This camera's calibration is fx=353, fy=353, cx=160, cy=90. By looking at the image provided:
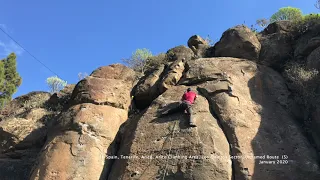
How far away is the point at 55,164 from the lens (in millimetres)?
10742

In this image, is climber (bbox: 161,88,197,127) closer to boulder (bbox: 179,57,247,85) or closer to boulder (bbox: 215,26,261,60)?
boulder (bbox: 179,57,247,85)

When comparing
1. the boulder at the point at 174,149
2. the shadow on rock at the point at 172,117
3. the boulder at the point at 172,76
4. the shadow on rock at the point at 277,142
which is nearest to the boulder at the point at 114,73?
the boulder at the point at 172,76

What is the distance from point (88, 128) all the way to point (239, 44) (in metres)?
7.54

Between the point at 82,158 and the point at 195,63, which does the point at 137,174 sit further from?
the point at 195,63

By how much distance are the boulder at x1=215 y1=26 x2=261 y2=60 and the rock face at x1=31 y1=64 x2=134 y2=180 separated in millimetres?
4373

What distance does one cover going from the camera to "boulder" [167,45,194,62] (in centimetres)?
1728

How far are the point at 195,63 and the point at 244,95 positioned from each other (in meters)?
2.74

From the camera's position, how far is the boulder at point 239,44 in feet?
49.5

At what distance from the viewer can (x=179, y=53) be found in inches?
687

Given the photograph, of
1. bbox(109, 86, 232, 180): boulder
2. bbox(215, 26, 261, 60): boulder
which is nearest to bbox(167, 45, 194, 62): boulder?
bbox(215, 26, 261, 60): boulder

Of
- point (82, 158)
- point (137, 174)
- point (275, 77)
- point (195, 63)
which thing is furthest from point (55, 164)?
point (275, 77)

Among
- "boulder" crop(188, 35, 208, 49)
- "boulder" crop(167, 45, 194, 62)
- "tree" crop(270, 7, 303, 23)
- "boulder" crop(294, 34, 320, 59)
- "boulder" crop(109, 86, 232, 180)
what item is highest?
"tree" crop(270, 7, 303, 23)

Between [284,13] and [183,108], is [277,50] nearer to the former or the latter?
[183,108]

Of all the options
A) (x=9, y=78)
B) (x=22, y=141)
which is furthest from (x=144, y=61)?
(x=9, y=78)
